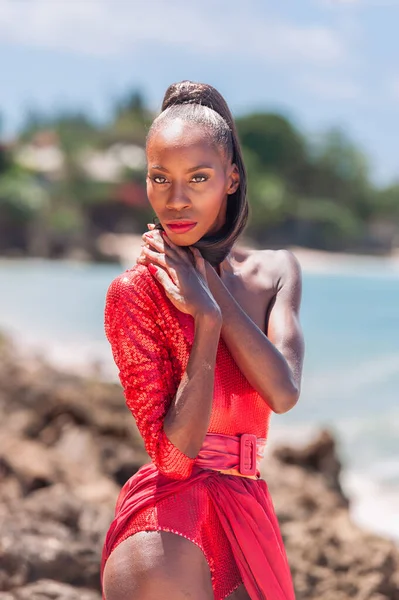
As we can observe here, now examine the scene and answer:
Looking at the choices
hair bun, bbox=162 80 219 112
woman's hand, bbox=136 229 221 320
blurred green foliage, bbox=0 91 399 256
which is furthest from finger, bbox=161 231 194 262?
blurred green foliage, bbox=0 91 399 256

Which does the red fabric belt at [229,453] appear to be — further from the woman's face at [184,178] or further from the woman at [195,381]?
the woman's face at [184,178]

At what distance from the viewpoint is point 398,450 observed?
11.7m

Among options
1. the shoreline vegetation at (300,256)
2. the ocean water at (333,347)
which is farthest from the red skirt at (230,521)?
the shoreline vegetation at (300,256)

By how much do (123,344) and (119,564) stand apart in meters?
0.36

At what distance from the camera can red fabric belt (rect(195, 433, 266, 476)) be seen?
184 centimetres

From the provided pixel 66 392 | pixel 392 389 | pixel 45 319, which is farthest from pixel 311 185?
pixel 66 392

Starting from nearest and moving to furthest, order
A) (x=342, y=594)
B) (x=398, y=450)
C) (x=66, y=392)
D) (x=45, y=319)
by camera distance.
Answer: (x=342, y=594) < (x=66, y=392) < (x=398, y=450) < (x=45, y=319)

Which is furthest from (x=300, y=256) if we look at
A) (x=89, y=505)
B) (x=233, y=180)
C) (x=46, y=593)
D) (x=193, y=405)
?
(x=193, y=405)

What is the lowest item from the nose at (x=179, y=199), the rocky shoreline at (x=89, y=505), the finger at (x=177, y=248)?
the rocky shoreline at (x=89, y=505)

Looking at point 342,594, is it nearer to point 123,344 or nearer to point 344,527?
point 344,527

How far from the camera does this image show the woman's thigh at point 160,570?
1728 mm

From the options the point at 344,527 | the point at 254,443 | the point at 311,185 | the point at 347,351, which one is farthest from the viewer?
the point at 311,185

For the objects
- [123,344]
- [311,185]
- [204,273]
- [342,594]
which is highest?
[311,185]

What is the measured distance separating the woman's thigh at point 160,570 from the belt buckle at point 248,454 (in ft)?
0.59
